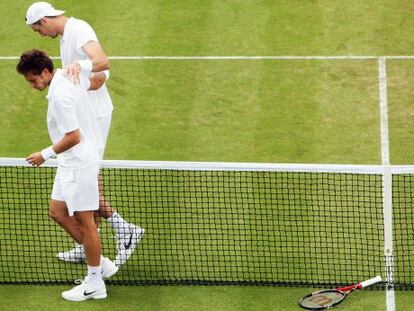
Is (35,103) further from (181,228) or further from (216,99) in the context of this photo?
(181,228)

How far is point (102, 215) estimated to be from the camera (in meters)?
13.8

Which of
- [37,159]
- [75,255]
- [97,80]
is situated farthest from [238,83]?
[37,159]

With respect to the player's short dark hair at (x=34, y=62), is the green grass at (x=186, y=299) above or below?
below

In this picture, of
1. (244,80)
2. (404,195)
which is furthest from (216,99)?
(404,195)

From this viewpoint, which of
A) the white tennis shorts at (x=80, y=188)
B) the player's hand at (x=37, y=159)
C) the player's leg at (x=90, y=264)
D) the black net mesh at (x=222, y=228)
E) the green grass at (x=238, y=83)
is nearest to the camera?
the player's hand at (x=37, y=159)

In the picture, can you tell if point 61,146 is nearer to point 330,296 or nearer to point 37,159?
point 37,159

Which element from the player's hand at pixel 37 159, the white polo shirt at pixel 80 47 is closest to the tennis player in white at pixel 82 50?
the white polo shirt at pixel 80 47

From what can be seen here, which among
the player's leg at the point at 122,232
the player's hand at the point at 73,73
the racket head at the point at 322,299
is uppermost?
A: the player's hand at the point at 73,73

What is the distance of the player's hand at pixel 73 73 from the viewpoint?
1244cm

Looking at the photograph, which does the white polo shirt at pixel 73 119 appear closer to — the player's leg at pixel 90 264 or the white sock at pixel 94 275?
the player's leg at pixel 90 264

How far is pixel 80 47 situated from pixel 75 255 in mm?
2275

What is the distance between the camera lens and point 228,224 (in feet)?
47.2

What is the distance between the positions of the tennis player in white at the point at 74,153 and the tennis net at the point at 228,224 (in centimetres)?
60

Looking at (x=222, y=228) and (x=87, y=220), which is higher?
(x=87, y=220)
